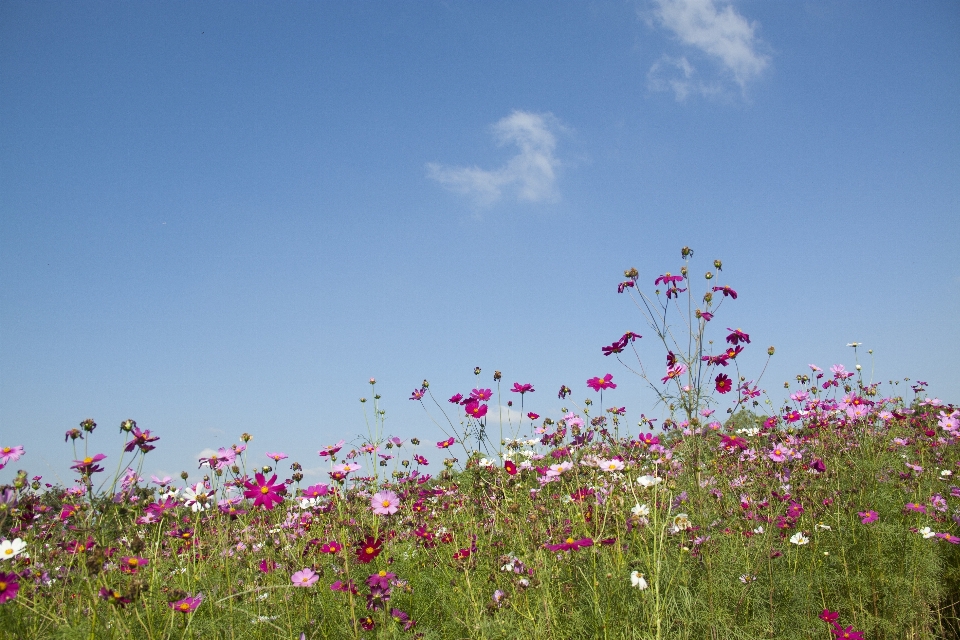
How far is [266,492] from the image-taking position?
2.62 meters

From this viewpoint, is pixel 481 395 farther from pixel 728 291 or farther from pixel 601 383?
pixel 728 291

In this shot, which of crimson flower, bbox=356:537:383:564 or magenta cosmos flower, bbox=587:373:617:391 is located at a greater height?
magenta cosmos flower, bbox=587:373:617:391

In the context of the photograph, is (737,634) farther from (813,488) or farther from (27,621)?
(27,621)

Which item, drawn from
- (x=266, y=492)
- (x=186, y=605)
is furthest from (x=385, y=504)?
(x=186, y=605)

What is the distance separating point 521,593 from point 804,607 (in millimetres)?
1560

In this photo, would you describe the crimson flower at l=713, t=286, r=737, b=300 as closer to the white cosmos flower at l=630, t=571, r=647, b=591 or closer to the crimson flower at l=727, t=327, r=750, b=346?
the crimson flower at l=727, t=327, r=750, b=346

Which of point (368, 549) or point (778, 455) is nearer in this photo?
point (368, 549)

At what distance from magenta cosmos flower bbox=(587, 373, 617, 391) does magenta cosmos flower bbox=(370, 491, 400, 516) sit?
1.25m

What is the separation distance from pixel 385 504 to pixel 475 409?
2.49 feet

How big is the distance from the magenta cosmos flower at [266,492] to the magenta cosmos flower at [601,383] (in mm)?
1747

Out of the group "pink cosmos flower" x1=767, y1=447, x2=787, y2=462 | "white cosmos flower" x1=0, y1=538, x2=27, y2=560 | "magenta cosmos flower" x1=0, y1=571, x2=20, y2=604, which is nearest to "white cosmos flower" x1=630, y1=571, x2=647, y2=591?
"pink cosmos flower" x1=767, y1=447, x2=787, y2=462

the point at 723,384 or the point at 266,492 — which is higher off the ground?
the point at 723,384

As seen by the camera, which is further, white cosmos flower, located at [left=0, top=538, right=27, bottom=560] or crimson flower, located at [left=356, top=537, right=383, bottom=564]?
crimson flower, located at [left=356, top=537, right=383, bottom=564]

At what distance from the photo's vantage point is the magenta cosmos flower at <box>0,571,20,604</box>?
1998 millimetres
